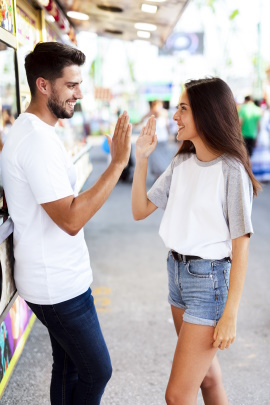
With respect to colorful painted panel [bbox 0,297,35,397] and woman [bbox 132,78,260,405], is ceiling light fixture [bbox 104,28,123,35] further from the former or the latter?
woman [bbox 132,78,260,405]

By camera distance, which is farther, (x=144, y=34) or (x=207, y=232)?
(x=144, y=34)

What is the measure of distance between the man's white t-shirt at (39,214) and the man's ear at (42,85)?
116 mm

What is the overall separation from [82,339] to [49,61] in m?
1.15

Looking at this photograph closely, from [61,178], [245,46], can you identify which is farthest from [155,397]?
[245,46]

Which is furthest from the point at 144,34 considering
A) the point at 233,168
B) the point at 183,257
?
the point at 183,257

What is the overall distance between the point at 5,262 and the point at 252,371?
1.91 meters

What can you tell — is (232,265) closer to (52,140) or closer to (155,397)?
(52,140)

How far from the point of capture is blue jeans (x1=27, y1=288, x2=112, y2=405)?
6.30 ft

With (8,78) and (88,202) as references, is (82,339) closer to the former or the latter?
(88,202)

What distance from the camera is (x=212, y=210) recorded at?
1.93 meters

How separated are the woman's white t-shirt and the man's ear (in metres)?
0.71

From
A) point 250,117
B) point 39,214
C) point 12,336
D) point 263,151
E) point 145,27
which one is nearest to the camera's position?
point 39,214

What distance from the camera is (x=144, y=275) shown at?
4949mm

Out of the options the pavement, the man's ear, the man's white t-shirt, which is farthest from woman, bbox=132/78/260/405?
the pavement
